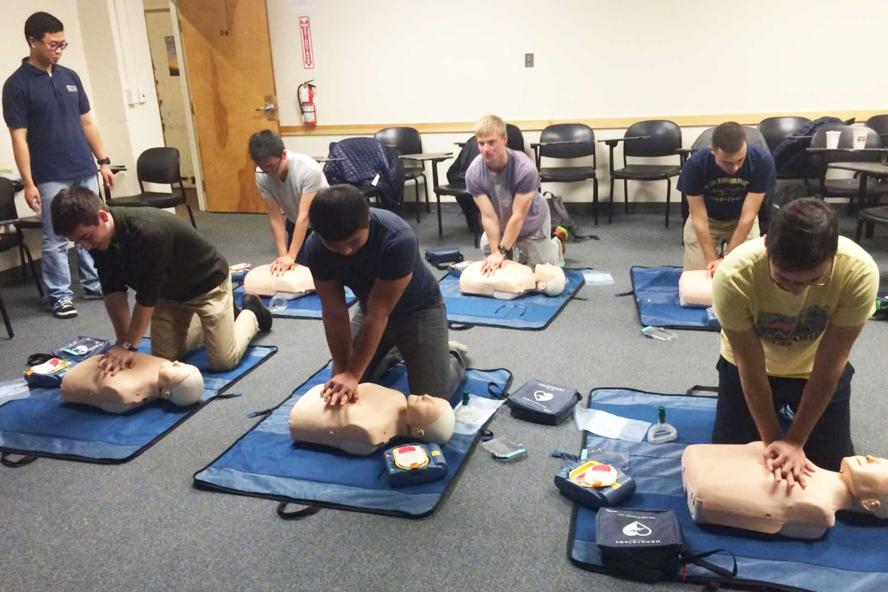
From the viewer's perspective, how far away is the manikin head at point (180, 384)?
2.54 metres

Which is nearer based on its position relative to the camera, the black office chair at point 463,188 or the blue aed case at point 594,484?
the blue aed case at point 594,484

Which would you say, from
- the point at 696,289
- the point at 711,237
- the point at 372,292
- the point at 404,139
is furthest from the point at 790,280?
the point at 404,139

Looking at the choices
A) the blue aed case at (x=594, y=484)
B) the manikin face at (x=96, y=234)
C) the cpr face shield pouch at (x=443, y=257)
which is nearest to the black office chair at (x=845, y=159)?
the cpr face shield pouch at (x=443, y=257)

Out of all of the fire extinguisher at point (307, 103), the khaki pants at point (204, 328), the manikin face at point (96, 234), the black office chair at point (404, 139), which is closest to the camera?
the manikin face at point (96, 234)

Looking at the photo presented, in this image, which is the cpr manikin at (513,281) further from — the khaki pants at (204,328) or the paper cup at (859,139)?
the paper cup at (859,139)

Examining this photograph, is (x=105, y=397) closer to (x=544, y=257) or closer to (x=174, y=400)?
(x=174, y=400)

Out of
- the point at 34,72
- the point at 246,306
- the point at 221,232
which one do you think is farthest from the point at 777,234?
the point at 221,232

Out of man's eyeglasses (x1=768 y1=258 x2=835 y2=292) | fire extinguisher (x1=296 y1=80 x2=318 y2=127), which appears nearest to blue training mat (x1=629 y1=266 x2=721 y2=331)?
man's eyeglasses (x1=768 y1=258 x2=835 y2=292)

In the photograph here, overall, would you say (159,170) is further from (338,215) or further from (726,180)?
(726,180)

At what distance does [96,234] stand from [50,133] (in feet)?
5.97

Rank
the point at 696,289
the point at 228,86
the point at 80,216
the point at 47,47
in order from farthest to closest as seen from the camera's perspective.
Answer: the point at 228,86 → the point at 47,47 → the point at 696,289 → the point at 80,216

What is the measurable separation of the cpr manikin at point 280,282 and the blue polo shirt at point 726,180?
211 cm

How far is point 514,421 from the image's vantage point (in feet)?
8.04

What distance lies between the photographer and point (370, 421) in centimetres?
217
